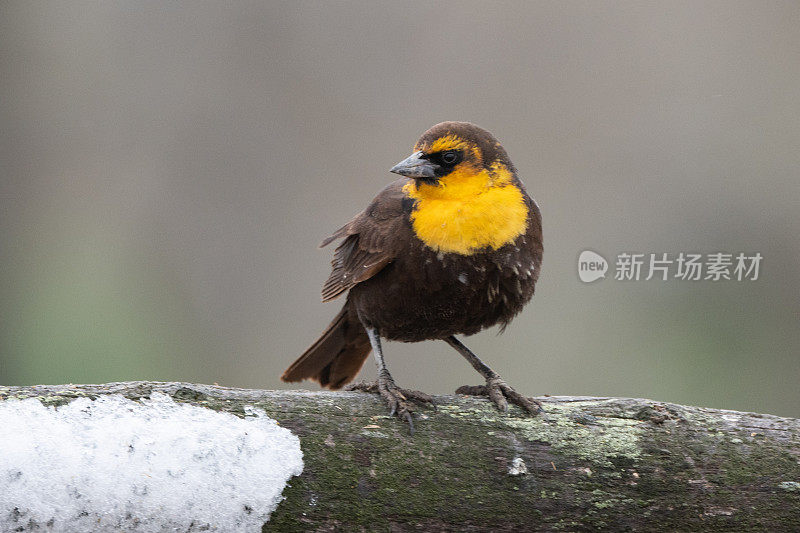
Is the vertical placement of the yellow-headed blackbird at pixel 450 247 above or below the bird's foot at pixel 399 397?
above

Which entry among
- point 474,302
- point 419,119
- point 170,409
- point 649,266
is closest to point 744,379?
point 649,266

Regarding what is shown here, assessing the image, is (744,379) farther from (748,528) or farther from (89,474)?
(89,474)

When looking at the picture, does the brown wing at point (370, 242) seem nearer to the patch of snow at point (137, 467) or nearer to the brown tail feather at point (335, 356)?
the brown tail feather at point (335, 356)

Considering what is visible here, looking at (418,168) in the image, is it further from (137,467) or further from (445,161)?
(137,467)

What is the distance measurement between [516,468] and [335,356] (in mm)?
1421

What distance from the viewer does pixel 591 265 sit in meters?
5.30

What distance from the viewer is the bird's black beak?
121 inches

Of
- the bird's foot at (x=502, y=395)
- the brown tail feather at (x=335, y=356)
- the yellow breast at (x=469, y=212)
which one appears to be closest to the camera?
the bird's foot at (x=502, y=395)

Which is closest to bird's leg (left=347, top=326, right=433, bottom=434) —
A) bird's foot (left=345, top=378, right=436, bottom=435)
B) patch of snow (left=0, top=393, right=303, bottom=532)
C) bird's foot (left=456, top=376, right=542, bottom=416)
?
bird's foot (left=345, top=378, right=436, bottom=435)

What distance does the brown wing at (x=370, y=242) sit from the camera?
3.20m

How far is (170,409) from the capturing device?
2275 mm

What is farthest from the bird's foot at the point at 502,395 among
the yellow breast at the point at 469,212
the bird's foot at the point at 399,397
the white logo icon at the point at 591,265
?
the white logo icon at the point at 591,265

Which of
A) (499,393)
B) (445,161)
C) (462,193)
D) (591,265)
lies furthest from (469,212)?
(591,265)

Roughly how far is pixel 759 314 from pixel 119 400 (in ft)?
14.3
